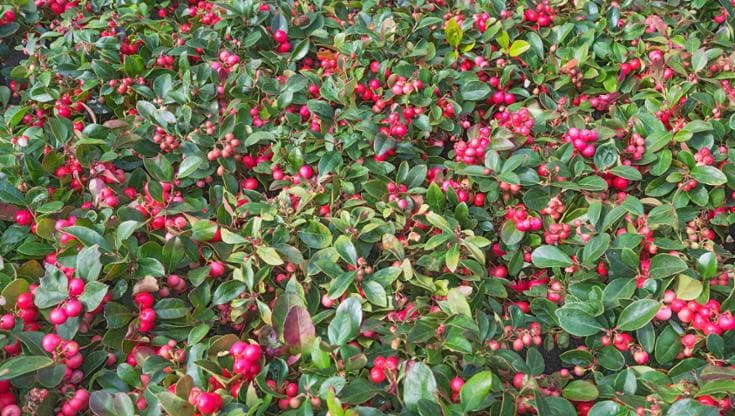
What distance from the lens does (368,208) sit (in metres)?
1.70

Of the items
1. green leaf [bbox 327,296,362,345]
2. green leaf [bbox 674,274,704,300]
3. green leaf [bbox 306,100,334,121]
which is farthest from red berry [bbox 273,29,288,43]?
green leaf [bbox 674,274,704,300]

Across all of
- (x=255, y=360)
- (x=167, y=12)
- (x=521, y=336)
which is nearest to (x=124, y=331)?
(x=255, y=360)

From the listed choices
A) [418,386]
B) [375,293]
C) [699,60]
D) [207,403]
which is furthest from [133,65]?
[699,60]

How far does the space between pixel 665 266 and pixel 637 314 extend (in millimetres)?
171

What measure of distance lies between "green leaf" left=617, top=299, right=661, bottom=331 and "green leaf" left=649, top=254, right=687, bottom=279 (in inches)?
4.2

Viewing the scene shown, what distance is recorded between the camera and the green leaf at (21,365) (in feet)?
3.90

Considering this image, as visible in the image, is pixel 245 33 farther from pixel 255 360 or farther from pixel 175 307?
pixel 255 360

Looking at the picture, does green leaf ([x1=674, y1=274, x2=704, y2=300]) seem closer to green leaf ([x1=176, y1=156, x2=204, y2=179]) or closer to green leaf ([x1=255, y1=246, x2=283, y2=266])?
green leaf ([x1=255, y1=246, x2=283, y2=266])

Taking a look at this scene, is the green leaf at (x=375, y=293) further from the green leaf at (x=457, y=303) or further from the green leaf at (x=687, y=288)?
the green leaf at (x=687, y=288)

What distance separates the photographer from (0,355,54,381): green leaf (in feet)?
3.90

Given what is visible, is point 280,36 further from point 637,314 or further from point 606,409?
point 606,409

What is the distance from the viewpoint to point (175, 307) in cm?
147

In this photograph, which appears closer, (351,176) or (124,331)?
(124,331)

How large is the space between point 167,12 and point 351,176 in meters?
1.36
